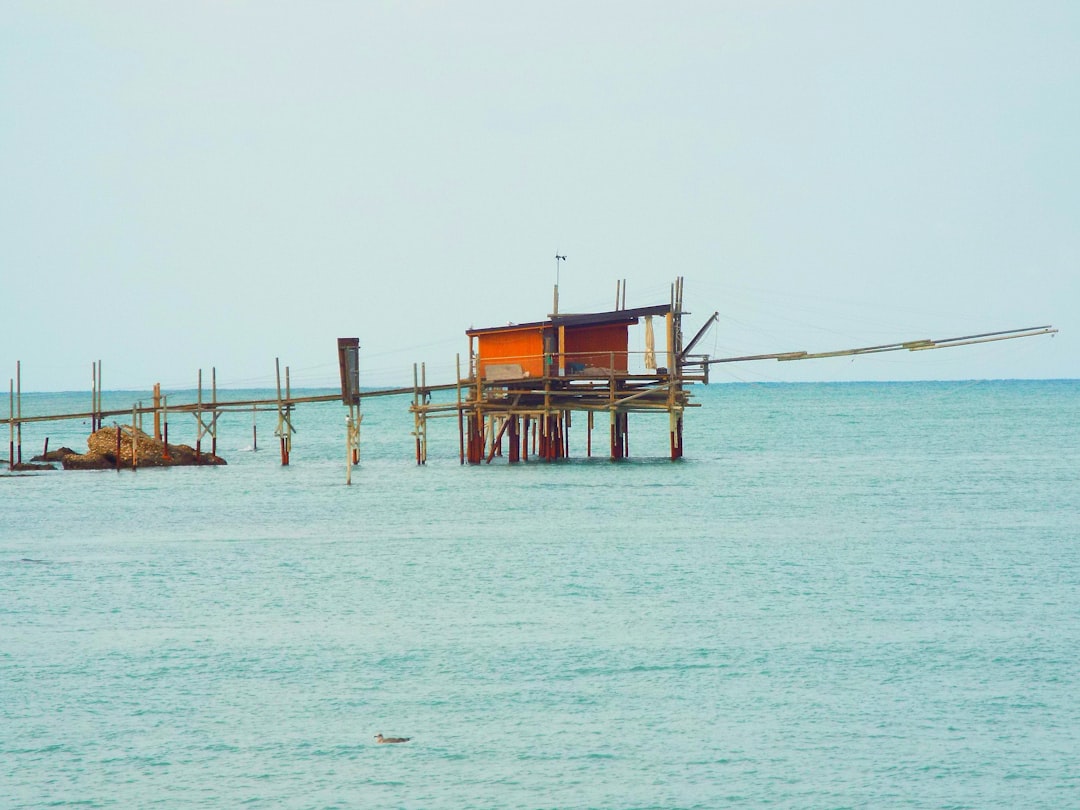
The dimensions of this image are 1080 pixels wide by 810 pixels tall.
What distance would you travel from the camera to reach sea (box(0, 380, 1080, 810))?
14.7 metres

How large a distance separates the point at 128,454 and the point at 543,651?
35.8 meters

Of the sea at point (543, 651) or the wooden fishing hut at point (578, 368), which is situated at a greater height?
the wooden fishing hut at point (578, 368)

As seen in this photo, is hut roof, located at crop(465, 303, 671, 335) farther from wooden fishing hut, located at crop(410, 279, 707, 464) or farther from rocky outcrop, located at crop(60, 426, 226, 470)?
rocky outcrop, located at crop(60, 426, 226, 470)

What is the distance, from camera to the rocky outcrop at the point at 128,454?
169ft

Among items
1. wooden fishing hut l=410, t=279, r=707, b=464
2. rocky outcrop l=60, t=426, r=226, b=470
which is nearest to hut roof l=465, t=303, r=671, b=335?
wooden fishing hut l=410, t=279, r=707, b=464

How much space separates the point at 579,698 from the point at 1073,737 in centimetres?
601

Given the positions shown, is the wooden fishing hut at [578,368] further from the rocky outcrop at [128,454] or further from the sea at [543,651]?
the rocky outcrop at [128,454]

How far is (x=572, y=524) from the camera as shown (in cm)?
3306

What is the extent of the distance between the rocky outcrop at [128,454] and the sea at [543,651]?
38.5ft

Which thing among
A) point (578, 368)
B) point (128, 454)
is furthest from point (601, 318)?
point (128, 454)

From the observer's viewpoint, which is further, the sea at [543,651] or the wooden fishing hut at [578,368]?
the wooden fishing hut at [578,368]

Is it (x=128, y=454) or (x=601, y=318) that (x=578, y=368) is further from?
(x=128, y=454)

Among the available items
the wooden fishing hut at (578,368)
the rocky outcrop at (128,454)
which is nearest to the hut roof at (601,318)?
the wooden fishing hut at (578,368)

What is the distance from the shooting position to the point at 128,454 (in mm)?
51656
